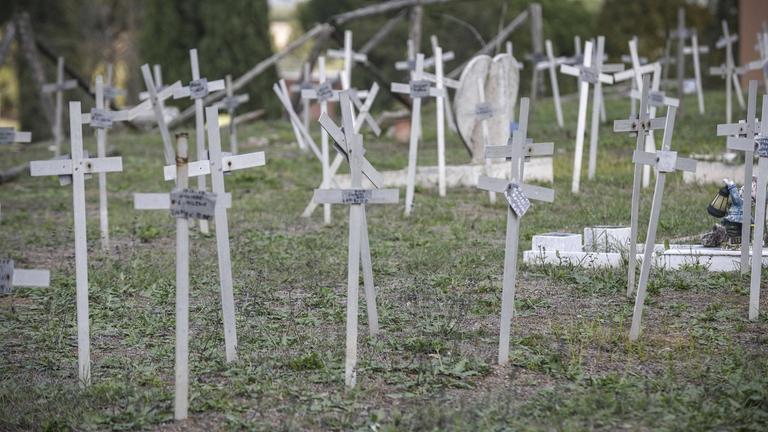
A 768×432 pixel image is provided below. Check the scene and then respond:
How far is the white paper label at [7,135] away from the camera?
9.21 meters

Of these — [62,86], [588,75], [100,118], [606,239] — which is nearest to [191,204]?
[606,239]

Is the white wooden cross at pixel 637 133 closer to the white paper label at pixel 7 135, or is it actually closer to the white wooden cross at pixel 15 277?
the white wooden cross at pixel 15 277

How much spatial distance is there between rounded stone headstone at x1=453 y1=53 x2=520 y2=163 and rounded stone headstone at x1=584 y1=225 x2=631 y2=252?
4.71 metres

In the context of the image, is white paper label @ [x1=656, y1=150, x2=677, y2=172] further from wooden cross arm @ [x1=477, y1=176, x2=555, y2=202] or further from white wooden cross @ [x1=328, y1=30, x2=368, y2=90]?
white wooden cross @ [x1=328, y1=30, x2=368, y2=90]

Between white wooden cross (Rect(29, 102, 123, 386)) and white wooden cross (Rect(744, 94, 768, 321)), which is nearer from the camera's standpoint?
white wooden cross (Rect(29, 102, 123, 386))

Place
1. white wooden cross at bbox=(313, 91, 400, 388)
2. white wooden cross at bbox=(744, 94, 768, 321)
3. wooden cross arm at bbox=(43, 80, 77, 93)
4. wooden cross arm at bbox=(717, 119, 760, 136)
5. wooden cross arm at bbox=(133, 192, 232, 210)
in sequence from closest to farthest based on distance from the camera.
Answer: wooden cross arm at bbox=(133, 192, 232, 210), white wooden cross at bbox=(313, 91, 400, 388), white wooden cross at bbox=(744, 94, 768, 321), wooden cross arm at bbox=(717, 119, 760, 136), wooden cross arm at bbox=(43, 80, 77, 93)

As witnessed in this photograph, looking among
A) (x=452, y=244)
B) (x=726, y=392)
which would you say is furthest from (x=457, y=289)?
(x=726, y=392)

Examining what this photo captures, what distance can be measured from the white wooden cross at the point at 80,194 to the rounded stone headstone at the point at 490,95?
8.00m

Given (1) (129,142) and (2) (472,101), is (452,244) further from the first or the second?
(1) (129,142)

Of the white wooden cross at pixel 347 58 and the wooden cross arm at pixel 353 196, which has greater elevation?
the white wooden cross at pixel 347 58

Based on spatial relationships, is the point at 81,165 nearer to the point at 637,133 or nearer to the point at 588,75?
the point at 637,133

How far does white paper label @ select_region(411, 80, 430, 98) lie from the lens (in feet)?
41.2

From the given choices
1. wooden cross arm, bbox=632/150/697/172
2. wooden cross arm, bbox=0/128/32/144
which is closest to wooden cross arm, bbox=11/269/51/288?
wooden cross arm, bbox=0/128/32/144

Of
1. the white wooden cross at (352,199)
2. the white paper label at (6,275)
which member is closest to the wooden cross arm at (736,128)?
the white wooden cross at (352,199)
